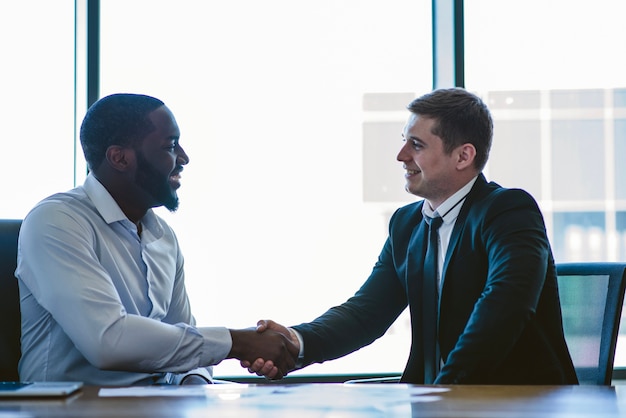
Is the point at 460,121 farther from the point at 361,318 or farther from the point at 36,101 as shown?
the point at 36,101

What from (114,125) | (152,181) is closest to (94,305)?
(152,181)

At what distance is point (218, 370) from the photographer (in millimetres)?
4074

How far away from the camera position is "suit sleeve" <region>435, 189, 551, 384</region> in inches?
83.9

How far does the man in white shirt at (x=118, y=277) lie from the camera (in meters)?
2.06

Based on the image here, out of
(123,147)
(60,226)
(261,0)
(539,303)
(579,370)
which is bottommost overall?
(579,370)

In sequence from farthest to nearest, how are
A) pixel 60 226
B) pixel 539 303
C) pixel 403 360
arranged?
1. pixel 403 360
2. pixel 539 303
3. pixel 60 226

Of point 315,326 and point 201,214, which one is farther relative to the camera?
point 201,214

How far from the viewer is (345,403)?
1421 mm

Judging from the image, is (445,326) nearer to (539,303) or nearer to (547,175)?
(539,303)

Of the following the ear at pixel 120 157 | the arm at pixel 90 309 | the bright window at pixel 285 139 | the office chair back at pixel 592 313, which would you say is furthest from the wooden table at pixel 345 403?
the bright window at pixel 285 139

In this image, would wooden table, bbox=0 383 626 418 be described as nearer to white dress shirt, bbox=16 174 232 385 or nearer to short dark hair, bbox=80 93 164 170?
white dress shirt, bbox=16 174 232 385

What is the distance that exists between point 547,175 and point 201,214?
1855mm

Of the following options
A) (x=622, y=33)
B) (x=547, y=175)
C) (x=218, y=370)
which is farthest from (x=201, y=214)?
(x=622, y=33)

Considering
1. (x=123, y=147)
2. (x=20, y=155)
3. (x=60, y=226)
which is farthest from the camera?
(x=20, y=155)
